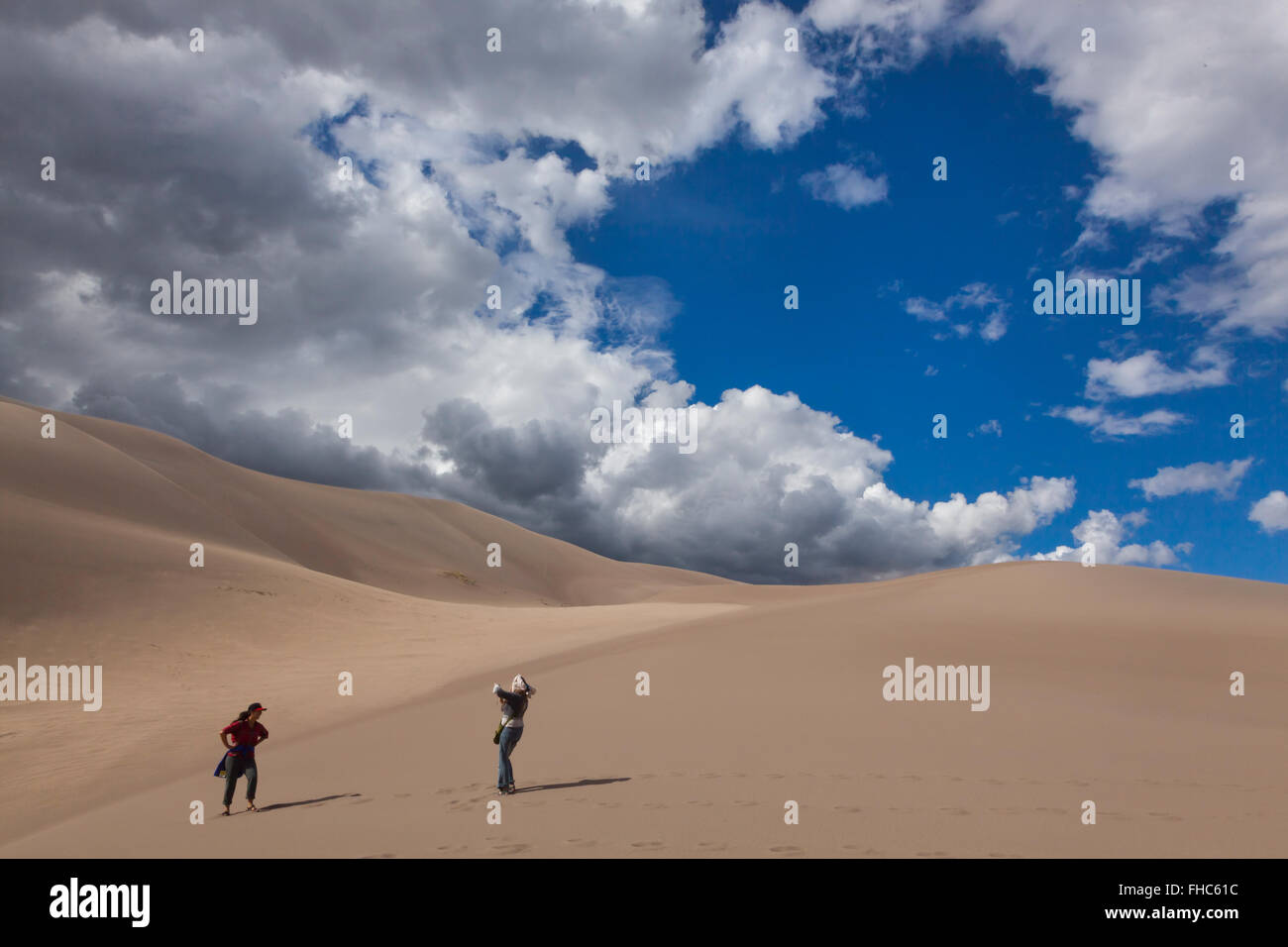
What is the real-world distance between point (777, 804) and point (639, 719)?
191 inches

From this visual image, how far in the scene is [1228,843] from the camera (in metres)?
6.64

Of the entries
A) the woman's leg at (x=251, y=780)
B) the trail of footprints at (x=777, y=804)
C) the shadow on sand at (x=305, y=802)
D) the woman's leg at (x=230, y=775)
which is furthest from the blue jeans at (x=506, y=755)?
the woman's leg at (x=230, y=775)

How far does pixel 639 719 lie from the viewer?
12.6 metres

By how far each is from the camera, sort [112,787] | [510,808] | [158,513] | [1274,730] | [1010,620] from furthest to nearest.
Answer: [158,513]
[1010,620]
[112,787]
[1274,730]
[510,808]

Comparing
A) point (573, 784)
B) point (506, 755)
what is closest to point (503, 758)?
point (506, 755)

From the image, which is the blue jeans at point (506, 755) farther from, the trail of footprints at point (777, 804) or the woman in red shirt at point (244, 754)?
the woman in red shirt at point (244, 754)

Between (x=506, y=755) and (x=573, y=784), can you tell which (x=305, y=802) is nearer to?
(x=506, y=755)

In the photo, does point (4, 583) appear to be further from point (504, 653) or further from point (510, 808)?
point (510, 808)

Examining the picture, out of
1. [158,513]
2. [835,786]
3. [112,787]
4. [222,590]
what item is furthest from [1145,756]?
[158,513]

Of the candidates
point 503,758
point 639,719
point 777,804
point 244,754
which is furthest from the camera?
point 639,719

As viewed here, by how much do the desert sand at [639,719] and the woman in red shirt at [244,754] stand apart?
334 millimetres

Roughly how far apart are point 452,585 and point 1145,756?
7149cm

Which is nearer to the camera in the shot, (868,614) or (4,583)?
(868,614)

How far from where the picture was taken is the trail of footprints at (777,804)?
6.92 metres
